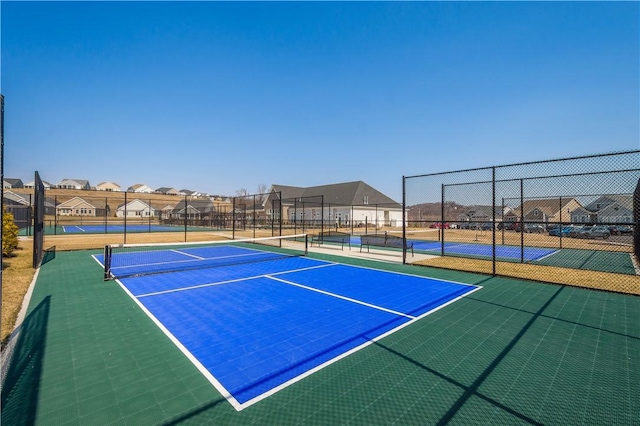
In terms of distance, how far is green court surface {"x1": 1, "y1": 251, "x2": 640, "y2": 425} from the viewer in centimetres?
325

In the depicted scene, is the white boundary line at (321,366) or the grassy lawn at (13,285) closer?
the white boundary line at (321,366)

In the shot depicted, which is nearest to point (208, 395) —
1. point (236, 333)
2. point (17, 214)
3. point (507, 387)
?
point (236, 333)

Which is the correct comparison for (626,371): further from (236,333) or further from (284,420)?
(236,333)

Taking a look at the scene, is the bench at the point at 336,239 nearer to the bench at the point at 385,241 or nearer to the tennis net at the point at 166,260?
the bench at the point at 385,241

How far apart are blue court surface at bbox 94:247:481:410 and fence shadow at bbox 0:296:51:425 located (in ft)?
5.55

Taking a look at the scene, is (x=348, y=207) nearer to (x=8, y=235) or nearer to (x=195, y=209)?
(x=195, y=209)

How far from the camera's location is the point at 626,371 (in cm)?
409

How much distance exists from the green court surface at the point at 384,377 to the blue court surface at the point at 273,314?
249mm

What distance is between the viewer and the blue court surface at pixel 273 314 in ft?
13.7

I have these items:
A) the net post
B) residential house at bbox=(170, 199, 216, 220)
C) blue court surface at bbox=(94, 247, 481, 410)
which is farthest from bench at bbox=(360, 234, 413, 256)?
residential house at bbox=(170, 199, 216, 220)

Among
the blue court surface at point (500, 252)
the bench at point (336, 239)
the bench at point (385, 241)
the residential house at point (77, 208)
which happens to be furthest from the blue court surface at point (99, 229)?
the residential house at point (77, 208)

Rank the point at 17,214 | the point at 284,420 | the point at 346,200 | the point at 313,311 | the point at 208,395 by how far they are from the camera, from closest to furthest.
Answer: the point at 284,420, the point at 208,395, the point at 313,311, the point at 17,214, the point at 346,200

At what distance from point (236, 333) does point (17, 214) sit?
3999 cm

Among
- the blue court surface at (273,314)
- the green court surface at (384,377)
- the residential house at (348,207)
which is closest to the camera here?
the green court surface at (384,377)
